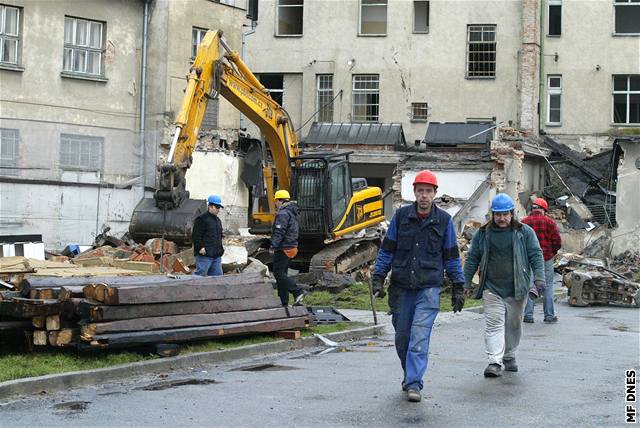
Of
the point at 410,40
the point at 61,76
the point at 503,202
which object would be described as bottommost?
the point at 503,202

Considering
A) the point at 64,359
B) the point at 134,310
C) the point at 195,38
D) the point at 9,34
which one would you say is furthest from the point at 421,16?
the point at 64,359

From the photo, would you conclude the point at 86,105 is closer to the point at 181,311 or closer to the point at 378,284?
the point at 181,311

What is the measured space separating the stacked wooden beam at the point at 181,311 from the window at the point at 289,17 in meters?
33.1

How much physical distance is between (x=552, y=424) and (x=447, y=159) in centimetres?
3031

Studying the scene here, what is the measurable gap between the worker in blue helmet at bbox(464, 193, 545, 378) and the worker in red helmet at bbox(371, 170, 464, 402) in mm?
1261

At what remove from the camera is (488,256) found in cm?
1083

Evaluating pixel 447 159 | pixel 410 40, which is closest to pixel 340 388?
pixel 447 159

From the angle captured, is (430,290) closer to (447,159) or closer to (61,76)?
(61,76)

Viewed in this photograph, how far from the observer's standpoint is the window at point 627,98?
43219 mm

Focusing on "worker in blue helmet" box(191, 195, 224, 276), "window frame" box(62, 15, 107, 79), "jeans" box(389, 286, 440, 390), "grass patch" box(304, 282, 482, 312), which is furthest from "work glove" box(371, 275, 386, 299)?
"window frame" box(62, 15, 107, 79)

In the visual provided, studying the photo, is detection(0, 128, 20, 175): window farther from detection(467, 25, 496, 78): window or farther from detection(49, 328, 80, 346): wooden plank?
detection(467, 25, 496, 78): window

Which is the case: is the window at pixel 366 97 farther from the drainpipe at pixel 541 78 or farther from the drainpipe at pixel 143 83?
the drainpipe at pixel 143 83

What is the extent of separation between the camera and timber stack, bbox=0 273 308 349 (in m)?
10.3
